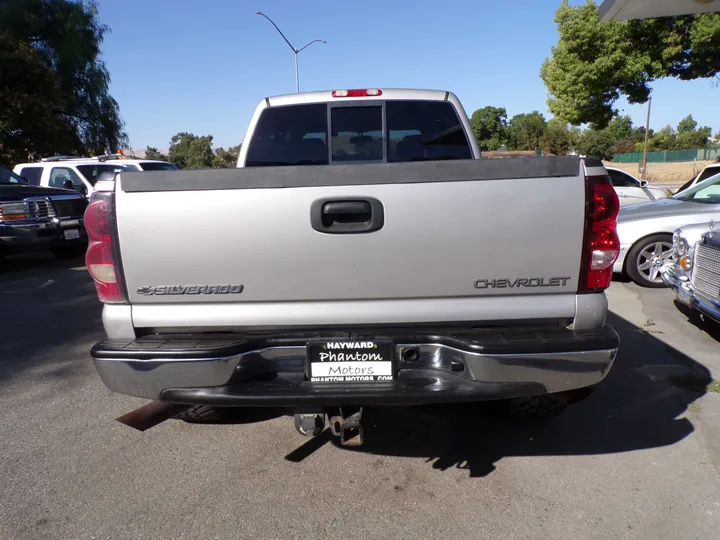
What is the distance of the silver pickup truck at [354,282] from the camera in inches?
96.9

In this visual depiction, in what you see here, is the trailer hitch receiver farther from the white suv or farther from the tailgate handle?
the white suv

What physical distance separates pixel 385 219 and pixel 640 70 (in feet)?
53.2

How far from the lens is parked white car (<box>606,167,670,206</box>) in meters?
11.9

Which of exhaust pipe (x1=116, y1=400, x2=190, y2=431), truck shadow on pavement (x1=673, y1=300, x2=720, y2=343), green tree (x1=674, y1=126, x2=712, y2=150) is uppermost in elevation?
green tree (x1=674, y1=126, x2=712, y2=150)

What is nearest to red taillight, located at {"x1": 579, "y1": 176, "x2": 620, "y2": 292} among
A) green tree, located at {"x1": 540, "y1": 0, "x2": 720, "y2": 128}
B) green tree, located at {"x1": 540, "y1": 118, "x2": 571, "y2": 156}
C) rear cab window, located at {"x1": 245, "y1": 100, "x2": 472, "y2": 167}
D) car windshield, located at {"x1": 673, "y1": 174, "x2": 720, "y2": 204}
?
rear cab window, located at {"x1": 245, "y1": 100, "x2": 472, "y2": 167}

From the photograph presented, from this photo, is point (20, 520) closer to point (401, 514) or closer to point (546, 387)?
point (401, 514)

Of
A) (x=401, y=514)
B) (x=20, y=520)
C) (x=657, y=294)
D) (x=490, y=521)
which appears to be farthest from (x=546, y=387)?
(x=657, y=294)

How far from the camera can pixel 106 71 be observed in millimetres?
27125

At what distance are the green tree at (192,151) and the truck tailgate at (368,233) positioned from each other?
5777 centimetres

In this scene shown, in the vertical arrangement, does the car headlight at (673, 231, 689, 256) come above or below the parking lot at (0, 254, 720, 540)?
above

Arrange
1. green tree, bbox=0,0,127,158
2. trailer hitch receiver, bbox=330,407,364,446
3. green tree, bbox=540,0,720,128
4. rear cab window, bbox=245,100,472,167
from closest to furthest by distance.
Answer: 1. trailer hitch receiver, bbox=330,407,364,446
2. rear cab window, bbox=245,100,472,167
3. green tree, bbox=540,0,720,128
4. green tree, bbox=0,0,127,158

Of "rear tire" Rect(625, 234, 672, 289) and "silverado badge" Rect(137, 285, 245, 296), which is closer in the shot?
"silverado badge" Rect(137, 285, 245, 296)

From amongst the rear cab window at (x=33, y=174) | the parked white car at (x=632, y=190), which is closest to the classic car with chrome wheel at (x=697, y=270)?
the parked white car at (x=632, y=190)

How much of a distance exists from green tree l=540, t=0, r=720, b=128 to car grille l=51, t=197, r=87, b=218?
14442 millimetres
